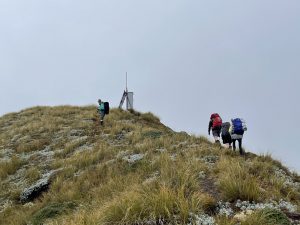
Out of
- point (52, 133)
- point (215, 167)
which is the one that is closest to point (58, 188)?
point (215, 167)

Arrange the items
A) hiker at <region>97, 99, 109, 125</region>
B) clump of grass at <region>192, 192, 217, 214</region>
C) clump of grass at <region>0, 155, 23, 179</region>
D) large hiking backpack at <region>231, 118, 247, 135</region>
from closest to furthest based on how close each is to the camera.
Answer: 1. clump of grass at <region>192, 192, 217, 214</region>
2. large hiking backpack at <region>231, 118, 247, 135</region>
3. clump of grass at <region>0, 155, 23, 179</region>
4. hiker at <region>97, 99, 109, 125</region>

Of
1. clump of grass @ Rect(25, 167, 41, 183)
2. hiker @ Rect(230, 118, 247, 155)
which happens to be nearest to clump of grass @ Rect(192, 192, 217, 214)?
hiker @ Rect(230, 118, 247, 155)

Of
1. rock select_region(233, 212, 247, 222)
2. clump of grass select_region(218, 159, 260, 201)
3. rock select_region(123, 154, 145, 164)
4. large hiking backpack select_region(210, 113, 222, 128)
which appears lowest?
rock select_region(233, 212, 247, 222)

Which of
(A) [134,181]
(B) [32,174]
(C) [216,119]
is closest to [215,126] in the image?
(C) [216,119]

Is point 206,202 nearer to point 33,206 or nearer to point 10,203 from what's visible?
point 33,206

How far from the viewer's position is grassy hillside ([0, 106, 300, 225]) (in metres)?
Result: 9.09

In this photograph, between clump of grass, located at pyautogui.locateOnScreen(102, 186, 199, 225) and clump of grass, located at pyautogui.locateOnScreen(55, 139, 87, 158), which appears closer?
clump of grass, located at pyautogui.locateOnScreen(102, 186, 199, 225)

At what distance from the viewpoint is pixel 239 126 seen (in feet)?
60.5

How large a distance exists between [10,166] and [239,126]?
383 inches

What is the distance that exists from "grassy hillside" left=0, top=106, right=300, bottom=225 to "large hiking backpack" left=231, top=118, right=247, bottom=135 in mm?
1168

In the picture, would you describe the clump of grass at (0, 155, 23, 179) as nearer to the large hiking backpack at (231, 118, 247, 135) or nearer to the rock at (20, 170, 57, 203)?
the rock at (20, 170, 57, 203)

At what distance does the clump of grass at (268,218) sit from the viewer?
8.37m

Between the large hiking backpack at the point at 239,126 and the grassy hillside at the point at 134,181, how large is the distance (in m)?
1.17

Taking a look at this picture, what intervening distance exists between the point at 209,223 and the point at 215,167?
4.68m
